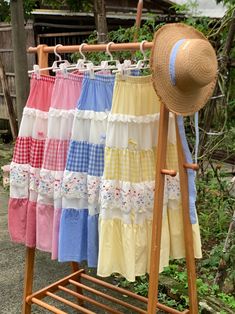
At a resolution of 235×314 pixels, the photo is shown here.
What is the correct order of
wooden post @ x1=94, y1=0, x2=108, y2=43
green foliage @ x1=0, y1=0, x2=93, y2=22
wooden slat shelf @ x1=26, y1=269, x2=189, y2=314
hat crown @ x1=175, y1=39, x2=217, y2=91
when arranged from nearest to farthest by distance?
1. hat crown @ x1=175, y1=39, x2=217, y2=91
2. wooden slat shelf @ x1=26, y1=269, x2=189, y2=314
3. wooden post @ x1=94, y1=0, x2=108, y2=43
4. green foliage @ x1=0, y1=0, x2=93, y2=22

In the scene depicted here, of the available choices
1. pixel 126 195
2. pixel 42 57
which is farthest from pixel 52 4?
pixel 126 195

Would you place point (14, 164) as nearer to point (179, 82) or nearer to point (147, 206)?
point (147, 206)

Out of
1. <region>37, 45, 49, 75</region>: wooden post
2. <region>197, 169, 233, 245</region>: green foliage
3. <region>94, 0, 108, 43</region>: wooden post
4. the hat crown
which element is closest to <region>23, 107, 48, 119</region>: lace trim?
<region>37, 45, 49, 75</region>: wooden post

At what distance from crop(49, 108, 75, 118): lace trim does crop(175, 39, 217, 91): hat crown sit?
661 millimetres

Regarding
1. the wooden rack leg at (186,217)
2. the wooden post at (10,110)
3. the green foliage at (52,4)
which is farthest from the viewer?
the wooden post at (10,110)

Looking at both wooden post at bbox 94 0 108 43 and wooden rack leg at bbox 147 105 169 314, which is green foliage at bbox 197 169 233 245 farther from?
wooden post at bbox 94 0 108 43

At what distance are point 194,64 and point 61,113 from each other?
2.67 ft

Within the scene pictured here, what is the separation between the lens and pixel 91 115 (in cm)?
216

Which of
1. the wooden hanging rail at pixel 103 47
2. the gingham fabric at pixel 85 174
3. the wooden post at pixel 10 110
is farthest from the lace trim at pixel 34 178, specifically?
the wooden post at pixel 10 110

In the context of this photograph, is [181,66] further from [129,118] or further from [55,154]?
[55,154]

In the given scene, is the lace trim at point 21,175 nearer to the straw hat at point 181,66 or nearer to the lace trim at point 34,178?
the lace trim at point 34,178

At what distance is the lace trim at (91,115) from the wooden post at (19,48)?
291 cm

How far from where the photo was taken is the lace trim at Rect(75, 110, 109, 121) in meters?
2.14

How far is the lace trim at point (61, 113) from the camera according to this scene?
227 cm
